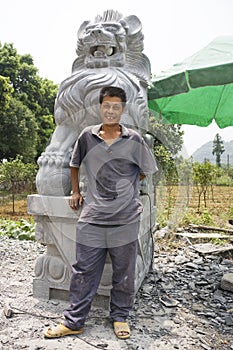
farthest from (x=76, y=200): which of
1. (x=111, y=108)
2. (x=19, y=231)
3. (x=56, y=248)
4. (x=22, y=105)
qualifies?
(x=22, y=105)

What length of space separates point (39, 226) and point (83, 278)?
679mm

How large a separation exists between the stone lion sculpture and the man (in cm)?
39

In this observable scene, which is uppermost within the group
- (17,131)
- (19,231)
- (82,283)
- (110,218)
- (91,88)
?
(17,131)

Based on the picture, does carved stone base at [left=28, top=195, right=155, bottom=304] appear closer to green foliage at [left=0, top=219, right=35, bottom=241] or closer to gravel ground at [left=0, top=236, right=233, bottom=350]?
gravel ground at [left=0, top=236, right=233, bottom=350]

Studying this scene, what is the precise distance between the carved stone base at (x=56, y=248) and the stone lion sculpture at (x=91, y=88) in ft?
0.39

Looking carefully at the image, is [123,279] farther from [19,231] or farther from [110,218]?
[19,231]

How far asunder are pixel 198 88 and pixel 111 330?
2521 mm

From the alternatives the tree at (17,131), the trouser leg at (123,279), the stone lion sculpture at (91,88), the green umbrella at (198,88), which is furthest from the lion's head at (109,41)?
the tree at (17,131)

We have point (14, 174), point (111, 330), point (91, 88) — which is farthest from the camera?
point (14, 174)

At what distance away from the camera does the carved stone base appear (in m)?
2.39

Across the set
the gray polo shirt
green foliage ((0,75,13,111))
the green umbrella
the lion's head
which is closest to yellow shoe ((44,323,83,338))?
the gray polo shirt

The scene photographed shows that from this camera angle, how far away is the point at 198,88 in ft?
11.3

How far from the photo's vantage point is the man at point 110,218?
81.1 inches

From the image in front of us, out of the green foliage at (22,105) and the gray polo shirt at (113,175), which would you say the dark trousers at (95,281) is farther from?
the green foliage at (22,105)
